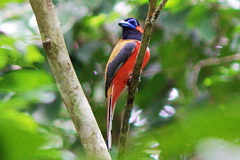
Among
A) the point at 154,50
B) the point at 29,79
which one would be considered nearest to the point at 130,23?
the point at 154,50

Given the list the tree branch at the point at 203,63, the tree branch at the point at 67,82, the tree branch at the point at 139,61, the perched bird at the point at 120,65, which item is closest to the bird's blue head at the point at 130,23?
the perched bird at the point at 120,65

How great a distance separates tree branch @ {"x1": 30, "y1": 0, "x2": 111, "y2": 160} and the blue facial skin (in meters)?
1.72

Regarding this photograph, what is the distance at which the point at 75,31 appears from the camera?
11.5 ft

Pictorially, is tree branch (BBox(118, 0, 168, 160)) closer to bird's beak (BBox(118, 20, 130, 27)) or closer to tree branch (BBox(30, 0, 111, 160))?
tree branch (BBox(30, 0, 111, 160))

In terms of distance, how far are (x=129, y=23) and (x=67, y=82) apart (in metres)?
1.99

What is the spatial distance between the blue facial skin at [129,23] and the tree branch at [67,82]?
172 cm

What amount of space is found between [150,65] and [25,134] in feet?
10.9

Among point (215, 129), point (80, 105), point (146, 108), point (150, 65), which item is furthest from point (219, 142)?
point (150, 65)

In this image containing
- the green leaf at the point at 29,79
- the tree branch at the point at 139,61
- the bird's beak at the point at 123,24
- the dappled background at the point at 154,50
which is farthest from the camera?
the bird's beak at the point at 123,24

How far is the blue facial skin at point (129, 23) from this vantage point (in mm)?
3514

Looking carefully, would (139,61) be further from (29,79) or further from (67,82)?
(29,79)

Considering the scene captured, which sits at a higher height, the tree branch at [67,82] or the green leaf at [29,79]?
the green leaf at [29,79]

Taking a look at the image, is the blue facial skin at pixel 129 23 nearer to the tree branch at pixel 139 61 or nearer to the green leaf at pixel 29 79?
the tree branch at pixel 139 61

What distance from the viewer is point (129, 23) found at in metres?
3.60
